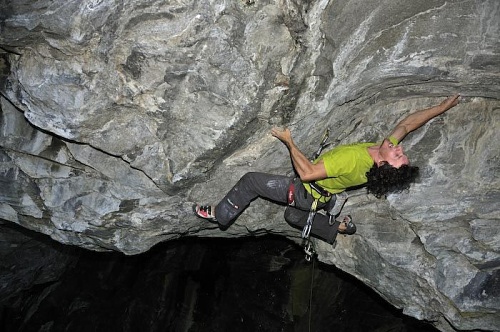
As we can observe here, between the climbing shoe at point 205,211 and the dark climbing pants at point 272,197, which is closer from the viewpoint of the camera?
the dark climbing pants at point 272,197

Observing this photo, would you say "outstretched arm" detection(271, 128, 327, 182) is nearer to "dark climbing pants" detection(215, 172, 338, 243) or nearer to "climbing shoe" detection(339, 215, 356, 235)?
"dark climbing pants" detection(215, 172, 338, 243)

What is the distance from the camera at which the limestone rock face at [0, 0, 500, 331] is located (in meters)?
4.32

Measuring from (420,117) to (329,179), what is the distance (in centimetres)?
130

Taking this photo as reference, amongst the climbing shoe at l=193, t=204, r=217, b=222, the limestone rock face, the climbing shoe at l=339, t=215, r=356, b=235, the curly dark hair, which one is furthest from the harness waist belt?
the climbing shoe at l=193, t=204, r=217, b=222

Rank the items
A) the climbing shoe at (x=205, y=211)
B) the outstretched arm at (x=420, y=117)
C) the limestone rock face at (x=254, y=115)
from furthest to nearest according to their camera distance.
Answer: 1. the climbing shoe at (x=205, y=211)
2. the outstretched arm at (x=420, y=117)
3. the limestone rock face at (x=254, y=115)

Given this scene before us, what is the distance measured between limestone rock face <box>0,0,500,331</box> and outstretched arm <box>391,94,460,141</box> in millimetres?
143

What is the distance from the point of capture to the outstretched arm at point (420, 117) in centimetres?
488

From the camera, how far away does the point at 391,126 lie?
5262mm

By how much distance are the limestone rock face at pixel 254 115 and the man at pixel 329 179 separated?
28 centimetres

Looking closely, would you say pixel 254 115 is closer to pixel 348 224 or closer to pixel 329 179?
pixel 329 179

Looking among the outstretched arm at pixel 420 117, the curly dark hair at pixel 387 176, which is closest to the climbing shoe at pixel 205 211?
the curly dark hair at pixel 387 176

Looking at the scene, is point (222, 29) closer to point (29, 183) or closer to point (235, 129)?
point (235, 129)

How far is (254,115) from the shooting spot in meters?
4.84

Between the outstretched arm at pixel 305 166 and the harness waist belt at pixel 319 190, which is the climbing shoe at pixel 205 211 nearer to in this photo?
the harness waist belt at pixel 319 190
